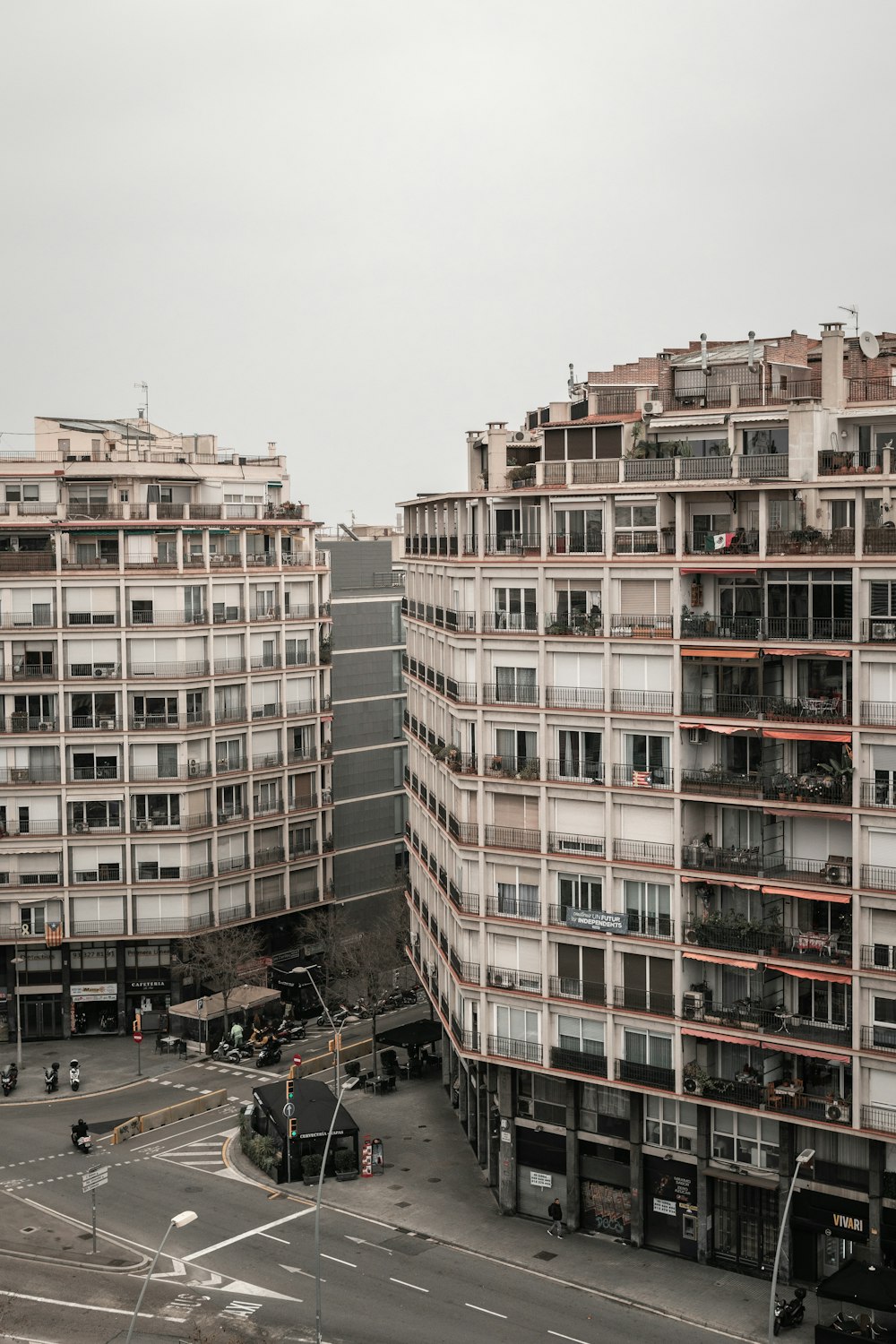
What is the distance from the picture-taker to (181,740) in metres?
90.2

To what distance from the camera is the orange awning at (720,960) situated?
55688mm

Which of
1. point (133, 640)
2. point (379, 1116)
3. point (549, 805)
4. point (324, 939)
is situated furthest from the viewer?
point (324, 939)

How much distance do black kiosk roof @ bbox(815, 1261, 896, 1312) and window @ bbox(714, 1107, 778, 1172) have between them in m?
5.22

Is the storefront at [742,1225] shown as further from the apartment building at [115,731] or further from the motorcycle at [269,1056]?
the apartment building at [115,731]

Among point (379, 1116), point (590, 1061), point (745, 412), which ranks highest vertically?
point (745, 412)

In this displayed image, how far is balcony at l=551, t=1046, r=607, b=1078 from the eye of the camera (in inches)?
2354

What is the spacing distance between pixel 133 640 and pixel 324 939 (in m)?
21.4

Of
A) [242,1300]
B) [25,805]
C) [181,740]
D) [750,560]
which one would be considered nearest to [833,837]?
[750,560]

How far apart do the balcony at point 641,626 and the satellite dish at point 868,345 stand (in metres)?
12.8

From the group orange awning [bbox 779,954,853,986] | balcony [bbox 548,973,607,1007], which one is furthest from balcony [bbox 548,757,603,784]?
orange awning [bbox 779,954,853,986]

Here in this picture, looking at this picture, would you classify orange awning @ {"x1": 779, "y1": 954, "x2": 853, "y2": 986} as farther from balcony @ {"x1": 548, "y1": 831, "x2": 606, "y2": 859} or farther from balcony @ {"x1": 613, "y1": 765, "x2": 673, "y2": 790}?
balcony @ {"x1": 548, "y1": 831, "x2": 606, "y2": 859}

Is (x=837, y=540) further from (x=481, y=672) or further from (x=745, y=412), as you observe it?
(x=481, y=672)

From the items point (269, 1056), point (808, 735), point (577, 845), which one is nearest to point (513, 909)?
point (577, 845)

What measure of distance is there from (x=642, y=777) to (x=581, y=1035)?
32.8 feet
